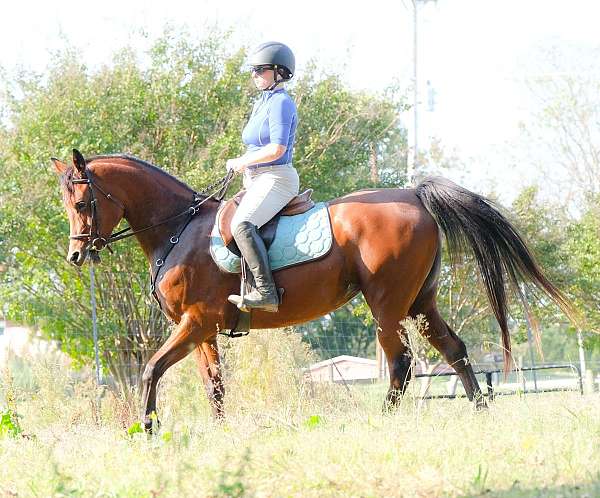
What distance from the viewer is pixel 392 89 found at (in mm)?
22484

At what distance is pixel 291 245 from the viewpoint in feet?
25.1

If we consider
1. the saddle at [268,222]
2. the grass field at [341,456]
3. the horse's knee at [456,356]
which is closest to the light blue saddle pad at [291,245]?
the saddle at [268,222]

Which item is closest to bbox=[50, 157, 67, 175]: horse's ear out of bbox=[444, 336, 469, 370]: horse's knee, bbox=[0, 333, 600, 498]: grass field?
bbox=[0, 333, 600, 498]: grass field

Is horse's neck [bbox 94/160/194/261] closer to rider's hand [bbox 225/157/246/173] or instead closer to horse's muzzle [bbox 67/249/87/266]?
horse's muzzle [bbox 67/249/87/266]

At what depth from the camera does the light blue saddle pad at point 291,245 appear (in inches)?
299

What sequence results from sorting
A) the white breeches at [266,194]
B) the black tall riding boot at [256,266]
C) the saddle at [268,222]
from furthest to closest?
the saddle at [268,222] → the white breeches at [266,194] → the black tall riding boot at [256,266]

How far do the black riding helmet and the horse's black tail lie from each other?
1473mm

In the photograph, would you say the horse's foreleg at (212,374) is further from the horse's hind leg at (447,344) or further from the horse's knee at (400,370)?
the horse's hind leg at (447,344)

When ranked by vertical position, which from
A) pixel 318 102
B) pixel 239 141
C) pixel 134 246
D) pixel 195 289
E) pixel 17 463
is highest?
pixel 318 102

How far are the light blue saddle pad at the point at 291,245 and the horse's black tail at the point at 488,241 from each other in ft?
3.06

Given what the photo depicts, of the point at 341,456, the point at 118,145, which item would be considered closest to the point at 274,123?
the point at 341,456

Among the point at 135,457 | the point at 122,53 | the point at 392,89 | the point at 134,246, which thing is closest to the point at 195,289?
the point at 135,457

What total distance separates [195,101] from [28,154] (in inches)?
132

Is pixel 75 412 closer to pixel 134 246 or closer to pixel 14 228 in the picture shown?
pixel 134 246
